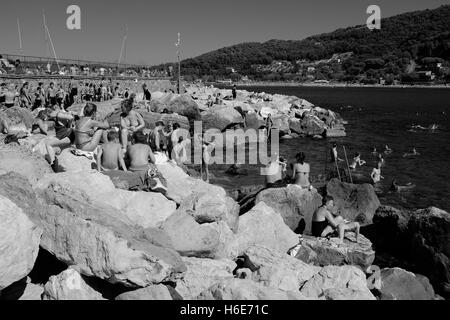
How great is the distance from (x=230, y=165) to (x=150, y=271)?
1388cm

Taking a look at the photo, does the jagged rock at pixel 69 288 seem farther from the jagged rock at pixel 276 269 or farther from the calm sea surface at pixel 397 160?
the calm sea surface at pixel 397 160

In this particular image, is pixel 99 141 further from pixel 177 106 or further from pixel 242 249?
pixel 177 106

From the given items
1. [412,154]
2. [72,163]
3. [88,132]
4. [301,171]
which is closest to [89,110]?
[88,132]

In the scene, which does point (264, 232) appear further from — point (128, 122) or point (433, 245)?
point (128, 122)

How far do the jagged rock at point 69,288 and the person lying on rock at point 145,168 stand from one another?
290 cm

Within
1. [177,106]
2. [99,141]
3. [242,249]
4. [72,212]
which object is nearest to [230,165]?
[177,106]

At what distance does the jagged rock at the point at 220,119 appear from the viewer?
23.0 metres

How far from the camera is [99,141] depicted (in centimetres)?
941

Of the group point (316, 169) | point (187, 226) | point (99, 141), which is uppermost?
point (99, 141)

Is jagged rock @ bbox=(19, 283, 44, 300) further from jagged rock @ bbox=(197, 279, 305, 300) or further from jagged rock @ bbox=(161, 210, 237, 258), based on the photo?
jagged rock @ bbox=(197, 279, 305, 300)

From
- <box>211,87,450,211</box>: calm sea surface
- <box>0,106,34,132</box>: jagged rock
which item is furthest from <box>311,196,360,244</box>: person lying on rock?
<box>0,106,34,132</box>: jagged rock

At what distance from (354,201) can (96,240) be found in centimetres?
788

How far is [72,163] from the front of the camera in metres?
8.40
